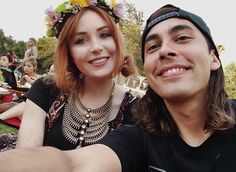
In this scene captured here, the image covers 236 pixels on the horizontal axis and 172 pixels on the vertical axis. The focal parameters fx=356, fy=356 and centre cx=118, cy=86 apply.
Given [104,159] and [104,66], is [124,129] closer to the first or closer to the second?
[104,159]

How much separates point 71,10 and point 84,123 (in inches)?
37.7

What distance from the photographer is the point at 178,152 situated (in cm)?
197

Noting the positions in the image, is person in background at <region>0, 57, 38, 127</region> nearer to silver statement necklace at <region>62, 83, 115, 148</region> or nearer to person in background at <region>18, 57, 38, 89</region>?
person in background at <region>18, 57, 38, 89</region>

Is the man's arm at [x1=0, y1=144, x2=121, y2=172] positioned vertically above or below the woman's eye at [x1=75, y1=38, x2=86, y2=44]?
below

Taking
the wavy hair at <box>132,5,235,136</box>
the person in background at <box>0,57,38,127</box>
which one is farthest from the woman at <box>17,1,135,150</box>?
the person in background at <box>0,57,38,127</box>

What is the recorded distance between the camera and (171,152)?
1982 mm

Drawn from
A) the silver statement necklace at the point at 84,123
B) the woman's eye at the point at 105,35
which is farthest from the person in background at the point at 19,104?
the woman's eye at the point at 105,35

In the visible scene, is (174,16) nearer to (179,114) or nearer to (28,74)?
(179,114)

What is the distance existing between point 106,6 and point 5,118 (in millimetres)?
2801

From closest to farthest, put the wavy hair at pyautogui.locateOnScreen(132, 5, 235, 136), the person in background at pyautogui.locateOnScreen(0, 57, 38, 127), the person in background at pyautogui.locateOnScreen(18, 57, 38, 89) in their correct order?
the wavy hair at pyautogui.locateOnScreen(132, 5, 235, 136) → the person in background at pyautogui.locateOnScreen(0, 57, 38, 127) → the person in background at pyautogui.locateOnScreen(18, 57, 38, 89)

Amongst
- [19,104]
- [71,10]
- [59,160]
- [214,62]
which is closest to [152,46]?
[214,62]

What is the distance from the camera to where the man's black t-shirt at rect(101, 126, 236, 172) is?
6.27 feet

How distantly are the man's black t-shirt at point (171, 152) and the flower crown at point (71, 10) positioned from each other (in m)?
1.32

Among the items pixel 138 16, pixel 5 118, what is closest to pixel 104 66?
pixel 5 118
